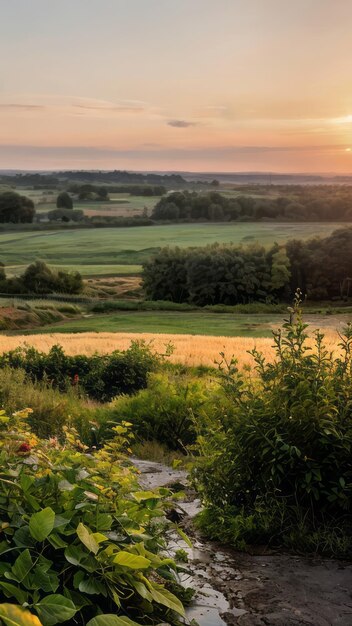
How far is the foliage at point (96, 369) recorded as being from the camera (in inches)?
664

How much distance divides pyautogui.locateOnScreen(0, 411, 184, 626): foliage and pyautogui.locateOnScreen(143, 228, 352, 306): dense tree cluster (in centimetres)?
8664

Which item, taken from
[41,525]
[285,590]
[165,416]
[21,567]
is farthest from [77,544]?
[165,416]

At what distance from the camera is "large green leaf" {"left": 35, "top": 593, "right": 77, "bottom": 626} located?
3771 mm

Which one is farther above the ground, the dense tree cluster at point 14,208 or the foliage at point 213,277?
the dense tree cluster at point 14,208

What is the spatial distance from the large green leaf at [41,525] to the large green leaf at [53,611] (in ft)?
1.43

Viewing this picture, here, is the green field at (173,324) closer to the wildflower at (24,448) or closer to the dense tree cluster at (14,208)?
the dense tree cluster at (14,208)

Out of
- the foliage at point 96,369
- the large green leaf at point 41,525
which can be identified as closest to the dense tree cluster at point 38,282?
the foliage at point 96,369

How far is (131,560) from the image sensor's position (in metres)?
4.28

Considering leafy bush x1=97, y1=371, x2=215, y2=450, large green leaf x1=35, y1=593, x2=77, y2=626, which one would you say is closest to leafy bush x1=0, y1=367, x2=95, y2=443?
leafy bush x1=97, y1=371, x2=215, y2=450

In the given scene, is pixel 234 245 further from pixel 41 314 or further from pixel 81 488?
pixel 81 488

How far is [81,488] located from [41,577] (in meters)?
0.80

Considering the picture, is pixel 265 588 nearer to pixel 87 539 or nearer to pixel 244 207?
pixel 87 539

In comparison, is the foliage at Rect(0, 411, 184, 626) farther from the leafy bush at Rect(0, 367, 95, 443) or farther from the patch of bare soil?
the leafy bush at Rect(0, 367, 95, 443)

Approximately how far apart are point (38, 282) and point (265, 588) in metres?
83.7
